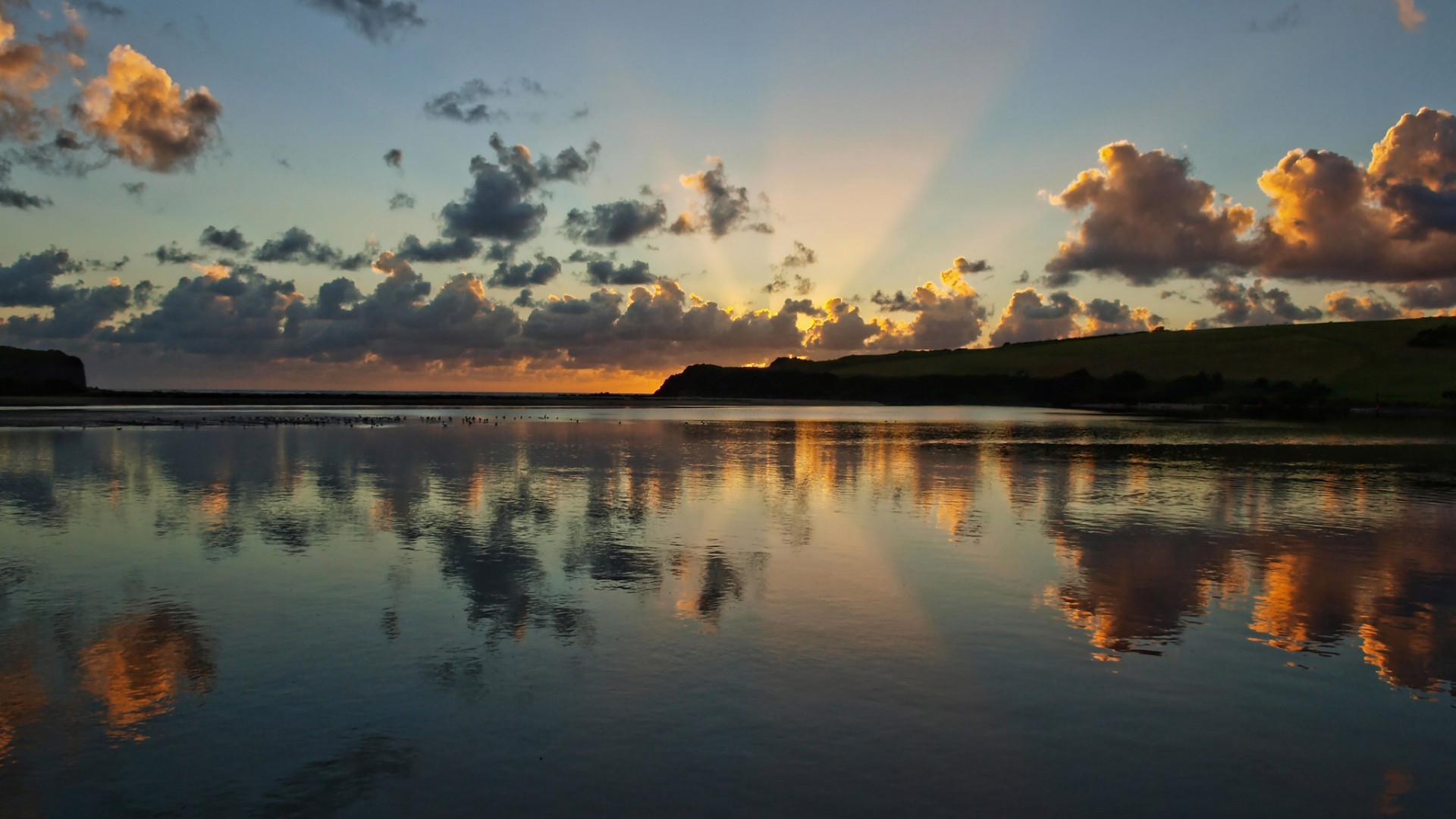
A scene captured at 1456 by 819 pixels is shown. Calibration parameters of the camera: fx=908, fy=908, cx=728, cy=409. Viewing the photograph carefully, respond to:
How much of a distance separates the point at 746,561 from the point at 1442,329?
219m

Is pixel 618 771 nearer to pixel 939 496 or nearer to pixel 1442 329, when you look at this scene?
pixel 939 496

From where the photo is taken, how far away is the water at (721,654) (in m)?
9.12

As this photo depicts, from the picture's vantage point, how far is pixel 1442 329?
18350 centimetres

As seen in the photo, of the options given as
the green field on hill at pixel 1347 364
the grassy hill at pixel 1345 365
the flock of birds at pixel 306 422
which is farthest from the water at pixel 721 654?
the grassy hill at pixel 1345 365

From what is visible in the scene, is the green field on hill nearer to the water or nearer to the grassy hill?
the grassy hill

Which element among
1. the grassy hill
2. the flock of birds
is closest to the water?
the flock of birds

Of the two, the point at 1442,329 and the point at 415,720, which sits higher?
the point at 1442,329

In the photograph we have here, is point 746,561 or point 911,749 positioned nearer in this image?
point 911,749

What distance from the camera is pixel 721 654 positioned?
13109 mm

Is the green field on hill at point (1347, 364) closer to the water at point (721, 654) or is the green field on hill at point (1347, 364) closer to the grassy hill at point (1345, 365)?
the grassy hill at point (1345, 365)

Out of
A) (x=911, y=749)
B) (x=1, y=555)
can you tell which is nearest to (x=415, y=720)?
(x=911, y=749)

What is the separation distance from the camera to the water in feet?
29.9

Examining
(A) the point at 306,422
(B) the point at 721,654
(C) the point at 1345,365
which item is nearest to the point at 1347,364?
(C) the point at 1345,365

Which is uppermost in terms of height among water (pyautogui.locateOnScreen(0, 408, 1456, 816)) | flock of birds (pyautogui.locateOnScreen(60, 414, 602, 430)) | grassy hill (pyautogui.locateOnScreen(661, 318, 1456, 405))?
grassy hill (pyautogui.locateOnScreen(661, 318, 1456, 405))
